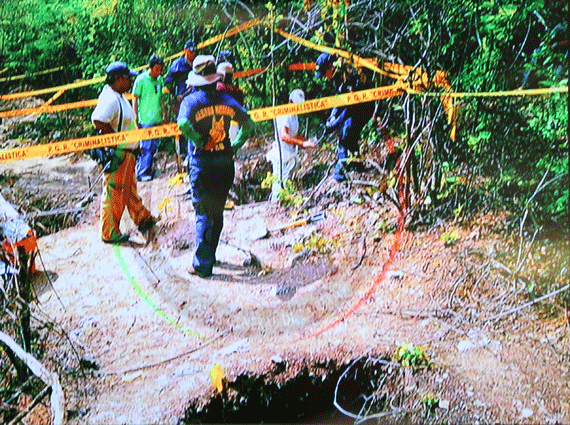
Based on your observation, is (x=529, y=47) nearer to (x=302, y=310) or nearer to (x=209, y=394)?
(x=302, y=310)

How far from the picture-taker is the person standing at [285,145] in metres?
2.47

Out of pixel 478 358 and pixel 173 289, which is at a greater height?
pixel 173 289

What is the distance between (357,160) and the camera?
2496mm

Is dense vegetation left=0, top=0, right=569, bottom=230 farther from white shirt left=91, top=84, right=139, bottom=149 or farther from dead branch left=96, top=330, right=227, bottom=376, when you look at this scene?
dead branch left=96, top=330, right=227, bottom=376

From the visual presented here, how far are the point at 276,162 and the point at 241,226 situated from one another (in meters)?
0.30

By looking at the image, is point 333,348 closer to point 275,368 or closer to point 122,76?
point 275,368

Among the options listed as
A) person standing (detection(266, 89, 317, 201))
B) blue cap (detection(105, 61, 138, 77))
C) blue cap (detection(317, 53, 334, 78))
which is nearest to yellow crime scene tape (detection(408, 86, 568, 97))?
blue cap (detection(317, 53, 334, 78))

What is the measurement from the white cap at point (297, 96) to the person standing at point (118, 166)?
0.62m

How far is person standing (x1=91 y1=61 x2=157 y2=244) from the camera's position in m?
2.40

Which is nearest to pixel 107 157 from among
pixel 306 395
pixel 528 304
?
pixel 306 395

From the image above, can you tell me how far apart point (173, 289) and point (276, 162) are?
2.15ft

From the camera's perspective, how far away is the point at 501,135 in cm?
247

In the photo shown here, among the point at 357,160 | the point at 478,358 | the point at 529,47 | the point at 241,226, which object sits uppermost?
the point at 529,47

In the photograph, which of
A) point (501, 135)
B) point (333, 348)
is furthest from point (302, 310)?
point (501, 135)
